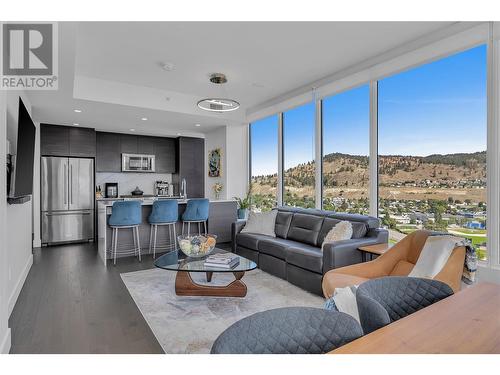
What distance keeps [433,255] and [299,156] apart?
10.6 feet

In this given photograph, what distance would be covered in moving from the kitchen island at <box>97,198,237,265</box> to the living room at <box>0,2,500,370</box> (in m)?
0.04

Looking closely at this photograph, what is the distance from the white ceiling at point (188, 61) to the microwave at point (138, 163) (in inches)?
61.0

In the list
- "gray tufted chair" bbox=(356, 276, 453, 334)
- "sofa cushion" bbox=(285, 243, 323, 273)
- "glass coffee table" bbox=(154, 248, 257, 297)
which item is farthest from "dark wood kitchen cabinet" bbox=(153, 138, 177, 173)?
"gray tufted chair" bbox=(356, 276, 453, 334)

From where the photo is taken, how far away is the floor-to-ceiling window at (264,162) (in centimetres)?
606

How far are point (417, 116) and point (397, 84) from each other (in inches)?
20.3

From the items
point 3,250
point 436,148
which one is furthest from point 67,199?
point 436,148

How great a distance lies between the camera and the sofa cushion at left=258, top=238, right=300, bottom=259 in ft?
12.9

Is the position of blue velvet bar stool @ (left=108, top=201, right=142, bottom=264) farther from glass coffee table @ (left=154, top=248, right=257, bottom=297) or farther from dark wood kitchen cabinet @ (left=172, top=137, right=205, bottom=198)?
dark wood kitchen cabinet @ (left=172, top=137, right=205, bottom=198)

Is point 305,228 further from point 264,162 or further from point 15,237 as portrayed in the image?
point 15,237

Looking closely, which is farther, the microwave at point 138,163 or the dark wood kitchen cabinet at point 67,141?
the microwave at point 138,163

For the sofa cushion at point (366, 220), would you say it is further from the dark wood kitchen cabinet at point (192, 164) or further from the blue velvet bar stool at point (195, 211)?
the dark wood kitchen cabinet at point (192, 164)

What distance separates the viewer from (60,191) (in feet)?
20.0

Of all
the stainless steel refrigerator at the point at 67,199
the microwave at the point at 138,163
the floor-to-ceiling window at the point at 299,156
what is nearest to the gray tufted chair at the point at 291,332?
the floor-to-ceiling window at the point at 299,156
